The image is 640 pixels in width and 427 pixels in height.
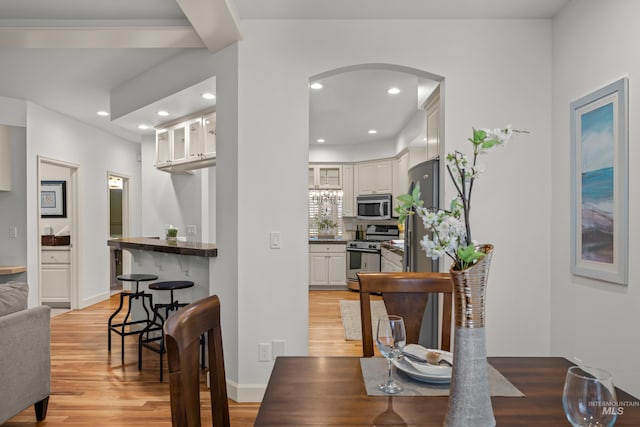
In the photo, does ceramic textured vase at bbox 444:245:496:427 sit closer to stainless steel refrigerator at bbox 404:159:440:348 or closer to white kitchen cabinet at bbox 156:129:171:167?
stainless steel refrigerator at bbox 404:159:440:348

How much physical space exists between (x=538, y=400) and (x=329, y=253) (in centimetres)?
648

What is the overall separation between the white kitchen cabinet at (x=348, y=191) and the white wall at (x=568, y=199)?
5284 mm

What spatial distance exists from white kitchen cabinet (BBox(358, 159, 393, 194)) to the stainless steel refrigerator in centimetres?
396

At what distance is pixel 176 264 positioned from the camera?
3967 mm

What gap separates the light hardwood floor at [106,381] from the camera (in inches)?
106

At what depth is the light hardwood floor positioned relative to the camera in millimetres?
2699

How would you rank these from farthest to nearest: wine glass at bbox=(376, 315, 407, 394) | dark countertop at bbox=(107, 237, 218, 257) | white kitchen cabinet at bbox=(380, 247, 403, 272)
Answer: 1. white kitchen cabinet at bbox=(380, 247, 403, 272)
2. dark countertop at bbox=(107, 237, 218, 257)
3. wine glass at bbox=(376, 315, 407, 394)

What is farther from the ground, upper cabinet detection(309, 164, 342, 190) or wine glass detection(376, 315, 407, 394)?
upper cabinet detection(309, 164, 342, 190)

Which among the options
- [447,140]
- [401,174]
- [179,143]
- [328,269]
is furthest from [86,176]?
[447,140]

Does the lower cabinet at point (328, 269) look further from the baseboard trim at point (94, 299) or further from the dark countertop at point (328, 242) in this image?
the baseboard trim at point (94, 299)

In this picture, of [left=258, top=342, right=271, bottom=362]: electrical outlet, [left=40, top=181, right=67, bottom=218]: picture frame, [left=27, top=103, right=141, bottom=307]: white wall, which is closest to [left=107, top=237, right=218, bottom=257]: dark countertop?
[left=258, top=342, right=271, bottom=362]: electrical outlet

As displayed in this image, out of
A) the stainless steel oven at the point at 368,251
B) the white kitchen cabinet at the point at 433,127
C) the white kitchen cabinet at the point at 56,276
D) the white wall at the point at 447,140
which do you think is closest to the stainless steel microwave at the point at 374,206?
the stainless steel oven at the point at 368,251

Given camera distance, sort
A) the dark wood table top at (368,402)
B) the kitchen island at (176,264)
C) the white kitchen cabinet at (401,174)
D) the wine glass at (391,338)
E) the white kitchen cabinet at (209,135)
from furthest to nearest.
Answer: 1. the white kitchen cabinet at (401,174)
2. the white kitchen cabinet at (209,135)
3. the kitchen island at (176,264)
4. the wine glass at (391,338)
5. the dark wood table top at (368,402)

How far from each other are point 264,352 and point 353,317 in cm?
255
